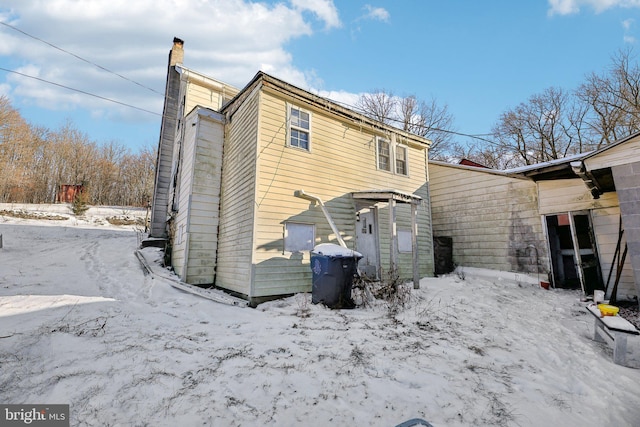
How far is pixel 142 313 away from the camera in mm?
5289

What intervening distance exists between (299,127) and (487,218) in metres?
7.63

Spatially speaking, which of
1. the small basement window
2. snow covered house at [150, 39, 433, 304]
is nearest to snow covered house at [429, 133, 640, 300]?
snow covered house at [150, 39, 433, 304]

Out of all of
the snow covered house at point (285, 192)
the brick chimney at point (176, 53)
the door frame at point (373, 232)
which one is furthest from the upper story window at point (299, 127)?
the brick chimney at point (176, 53)

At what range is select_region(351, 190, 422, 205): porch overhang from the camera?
7871 millimetres

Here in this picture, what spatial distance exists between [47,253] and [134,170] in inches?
1073

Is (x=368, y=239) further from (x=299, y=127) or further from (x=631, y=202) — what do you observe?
(x=631, y=202)

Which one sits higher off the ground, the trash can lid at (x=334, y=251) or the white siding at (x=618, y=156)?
the white siding at (x=618, y=156)

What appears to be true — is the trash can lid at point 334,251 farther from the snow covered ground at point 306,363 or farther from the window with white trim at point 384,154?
the window with white trim at point 384,154

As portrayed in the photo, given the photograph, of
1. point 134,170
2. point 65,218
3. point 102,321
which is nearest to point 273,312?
point 102,321

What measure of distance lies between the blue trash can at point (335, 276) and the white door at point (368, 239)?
8.93ft

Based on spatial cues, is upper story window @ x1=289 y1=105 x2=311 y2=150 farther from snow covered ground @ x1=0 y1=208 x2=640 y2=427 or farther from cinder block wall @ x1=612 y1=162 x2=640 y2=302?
cinder block wall @ x1=612 y1=162 x2=640 y2=302

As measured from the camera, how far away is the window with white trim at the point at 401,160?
1062 cm

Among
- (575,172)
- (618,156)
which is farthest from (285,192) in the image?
(618,156)

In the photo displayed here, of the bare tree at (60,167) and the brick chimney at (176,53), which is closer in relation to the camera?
the brick chimney at (176,53)
